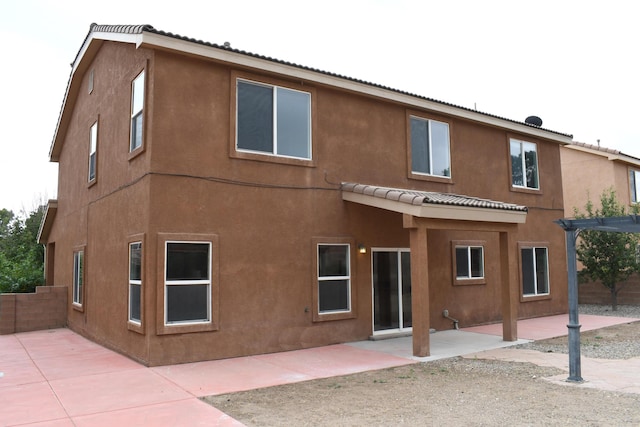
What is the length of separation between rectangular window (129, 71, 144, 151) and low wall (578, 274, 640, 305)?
17452 mm

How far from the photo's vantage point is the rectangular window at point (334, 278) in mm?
10713

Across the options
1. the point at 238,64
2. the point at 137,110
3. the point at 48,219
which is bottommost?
the point at 48,219

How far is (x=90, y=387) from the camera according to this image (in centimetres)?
743

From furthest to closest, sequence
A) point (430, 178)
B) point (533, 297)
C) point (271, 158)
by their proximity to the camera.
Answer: point (533, 297), point (430, 178), point (271, 158)

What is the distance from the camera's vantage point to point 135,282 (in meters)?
9.45

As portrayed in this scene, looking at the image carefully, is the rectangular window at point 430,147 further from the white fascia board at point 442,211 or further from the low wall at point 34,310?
the low wall at point 34,310

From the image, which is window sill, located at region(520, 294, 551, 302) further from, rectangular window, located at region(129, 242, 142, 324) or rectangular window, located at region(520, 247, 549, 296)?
rectangular window, located at region(129, 242, 142, 324)

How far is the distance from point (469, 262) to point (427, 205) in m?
4.96

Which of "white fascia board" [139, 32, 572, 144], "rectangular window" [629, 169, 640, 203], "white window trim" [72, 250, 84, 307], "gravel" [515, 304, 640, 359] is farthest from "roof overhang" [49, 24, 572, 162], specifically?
"rectangular window" [629, 169, 640, 203]

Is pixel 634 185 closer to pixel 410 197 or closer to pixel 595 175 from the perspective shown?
pixel 595 175

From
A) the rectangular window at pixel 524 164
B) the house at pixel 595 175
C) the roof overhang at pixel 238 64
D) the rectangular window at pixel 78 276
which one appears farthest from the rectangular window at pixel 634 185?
the rectangular window at pixel 78 276

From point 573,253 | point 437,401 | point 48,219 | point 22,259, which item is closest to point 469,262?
point 573,253

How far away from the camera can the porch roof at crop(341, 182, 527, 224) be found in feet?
30.9

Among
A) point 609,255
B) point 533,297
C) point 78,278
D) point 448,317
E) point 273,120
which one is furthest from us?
point 609,255
